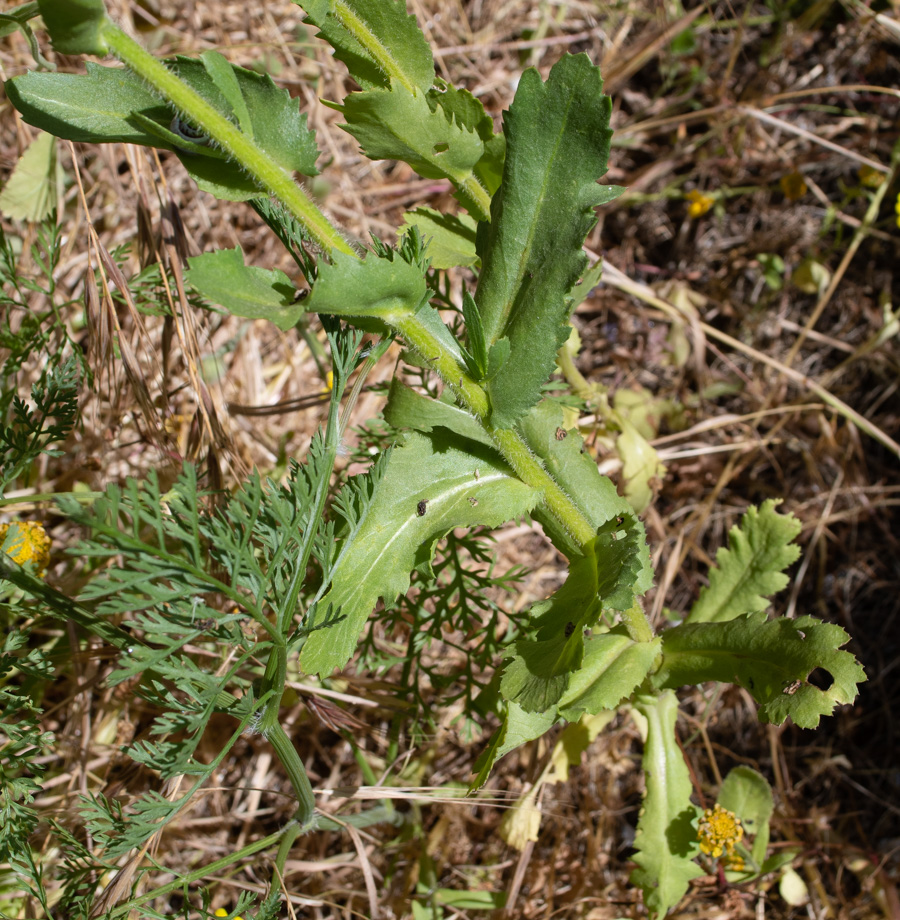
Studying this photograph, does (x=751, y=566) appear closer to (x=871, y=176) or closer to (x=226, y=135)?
(x=226, y=135)

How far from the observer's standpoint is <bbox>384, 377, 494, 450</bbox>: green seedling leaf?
1728 mm

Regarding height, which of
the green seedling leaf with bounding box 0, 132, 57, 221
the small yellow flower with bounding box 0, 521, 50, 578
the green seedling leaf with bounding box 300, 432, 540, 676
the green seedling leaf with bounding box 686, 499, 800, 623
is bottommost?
the green seedling leaf with bounding box 686, 499, 800, 623

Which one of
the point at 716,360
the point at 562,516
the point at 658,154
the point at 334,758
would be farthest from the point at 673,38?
the point at 334,758

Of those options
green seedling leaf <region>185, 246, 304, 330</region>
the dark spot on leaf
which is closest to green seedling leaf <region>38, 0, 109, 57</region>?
green seedling leaf <region>185, 246, 304, 330</region>

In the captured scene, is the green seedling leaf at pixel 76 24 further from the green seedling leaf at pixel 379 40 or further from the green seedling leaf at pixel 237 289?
the green seedling leaf at pixel 379 40

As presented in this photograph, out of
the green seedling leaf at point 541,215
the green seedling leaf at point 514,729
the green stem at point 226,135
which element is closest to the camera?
the green stem at point 226,135

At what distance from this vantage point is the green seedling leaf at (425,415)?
1.73 m

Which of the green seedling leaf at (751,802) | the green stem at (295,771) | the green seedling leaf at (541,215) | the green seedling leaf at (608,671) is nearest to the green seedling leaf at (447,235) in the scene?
the green seedling leaf at (541,215)

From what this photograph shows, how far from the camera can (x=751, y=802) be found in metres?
2.60

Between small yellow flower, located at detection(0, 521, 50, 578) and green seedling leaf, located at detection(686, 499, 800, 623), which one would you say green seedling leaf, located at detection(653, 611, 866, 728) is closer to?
green seedling leaf, located at detection(686, 499, 800, 623)

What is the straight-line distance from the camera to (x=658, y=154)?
12.7 feet

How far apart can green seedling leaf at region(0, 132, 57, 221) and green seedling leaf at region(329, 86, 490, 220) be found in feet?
5.39

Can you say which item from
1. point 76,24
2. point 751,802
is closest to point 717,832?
point 751,802

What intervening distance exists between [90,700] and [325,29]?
2125 millimetres
